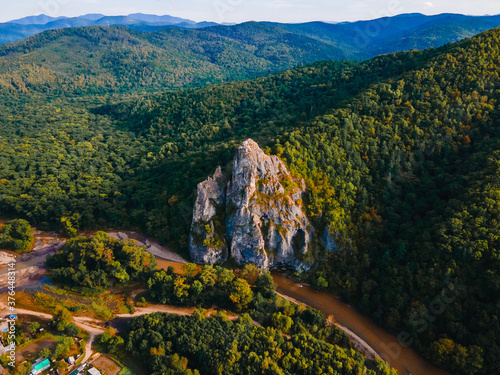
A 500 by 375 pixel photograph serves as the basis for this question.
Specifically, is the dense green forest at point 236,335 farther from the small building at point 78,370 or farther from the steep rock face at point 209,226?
the steep rock face at point 209,226

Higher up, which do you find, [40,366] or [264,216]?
[264,216]

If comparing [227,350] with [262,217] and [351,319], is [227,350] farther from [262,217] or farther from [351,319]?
[262,217]

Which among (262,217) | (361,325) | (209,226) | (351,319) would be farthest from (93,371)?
(361,325)

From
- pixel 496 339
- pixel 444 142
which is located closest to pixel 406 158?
pixel 444 142

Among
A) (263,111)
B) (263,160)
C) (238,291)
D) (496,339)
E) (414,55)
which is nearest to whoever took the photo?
(496,339)

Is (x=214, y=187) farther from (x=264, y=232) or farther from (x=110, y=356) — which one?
(x=110, y=356)

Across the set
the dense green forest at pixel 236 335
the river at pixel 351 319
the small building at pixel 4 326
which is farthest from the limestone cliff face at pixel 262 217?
the small building at pixel 4 326
